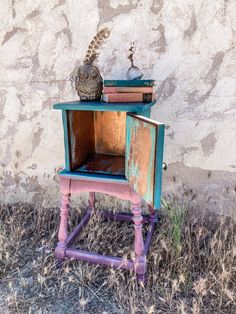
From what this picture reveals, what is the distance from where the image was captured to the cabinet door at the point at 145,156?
4.22 feet

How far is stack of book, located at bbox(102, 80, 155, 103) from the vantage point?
160 centimetres

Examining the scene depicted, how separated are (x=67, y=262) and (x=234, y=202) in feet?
4.12

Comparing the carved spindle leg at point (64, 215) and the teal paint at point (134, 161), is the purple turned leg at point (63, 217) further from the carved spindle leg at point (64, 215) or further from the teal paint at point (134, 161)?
the teal paint at point (134, 161)

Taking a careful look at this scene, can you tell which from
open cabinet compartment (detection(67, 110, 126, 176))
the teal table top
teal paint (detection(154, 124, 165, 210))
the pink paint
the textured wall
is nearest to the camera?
teal paint (detection(154, 124, 165, 210))

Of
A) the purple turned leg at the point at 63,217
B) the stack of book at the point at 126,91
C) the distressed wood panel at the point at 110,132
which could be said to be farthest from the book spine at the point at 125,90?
the purple turned leg at the point at 63,217

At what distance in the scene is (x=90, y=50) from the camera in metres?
1.62

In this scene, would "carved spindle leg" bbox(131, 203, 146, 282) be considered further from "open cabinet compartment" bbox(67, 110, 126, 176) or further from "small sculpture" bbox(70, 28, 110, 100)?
"small sculpture" bbox(70, 28, 110, 100)

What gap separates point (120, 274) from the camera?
1.65 metres

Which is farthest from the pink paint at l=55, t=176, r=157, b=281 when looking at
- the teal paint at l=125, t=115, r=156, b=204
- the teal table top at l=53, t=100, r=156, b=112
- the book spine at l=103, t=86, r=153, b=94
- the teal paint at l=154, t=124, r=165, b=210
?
the book spine at l=103, t=86, r=153, b=94

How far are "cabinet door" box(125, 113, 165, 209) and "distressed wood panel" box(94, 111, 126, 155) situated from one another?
559 millimetres

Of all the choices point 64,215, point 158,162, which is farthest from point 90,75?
point 64,215

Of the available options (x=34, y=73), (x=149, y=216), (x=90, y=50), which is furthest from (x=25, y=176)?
(x=90, y=50)

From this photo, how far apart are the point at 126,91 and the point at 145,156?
17.1 inches

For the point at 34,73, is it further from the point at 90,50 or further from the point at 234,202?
the point at 234,202
